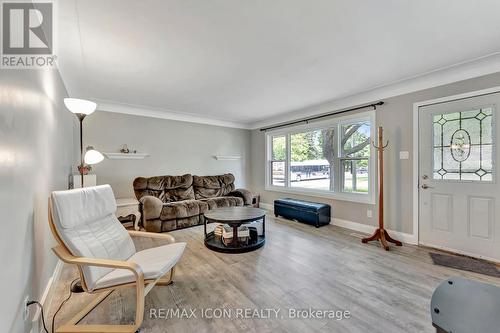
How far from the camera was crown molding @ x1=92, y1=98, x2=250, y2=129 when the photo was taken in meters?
4.27

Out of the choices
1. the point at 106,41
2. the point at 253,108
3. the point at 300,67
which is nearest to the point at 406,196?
the point at 300,67

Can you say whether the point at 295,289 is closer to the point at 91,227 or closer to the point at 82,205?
the point at 91,227

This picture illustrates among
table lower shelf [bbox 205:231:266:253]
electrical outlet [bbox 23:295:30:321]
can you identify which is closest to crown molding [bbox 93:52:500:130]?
table lower shelf [bbox 205:231:266:253]

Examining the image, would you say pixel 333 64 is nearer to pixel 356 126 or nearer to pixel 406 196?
pixel 356 126

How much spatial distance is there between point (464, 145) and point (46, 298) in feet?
15.8

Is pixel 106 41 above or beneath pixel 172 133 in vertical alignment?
above

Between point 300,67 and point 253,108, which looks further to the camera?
point 253,108

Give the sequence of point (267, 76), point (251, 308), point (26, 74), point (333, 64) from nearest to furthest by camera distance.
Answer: point (26, 74), point (251, 308), point (333, 64), point (267, 76)

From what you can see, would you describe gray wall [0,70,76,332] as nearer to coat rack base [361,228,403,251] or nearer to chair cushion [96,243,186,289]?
chair cushion [96,243,186,289]

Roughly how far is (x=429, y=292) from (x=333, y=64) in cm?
259

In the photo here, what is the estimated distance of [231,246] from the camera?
10.1 feet

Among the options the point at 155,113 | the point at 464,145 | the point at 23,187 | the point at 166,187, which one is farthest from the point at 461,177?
the point at 155,113

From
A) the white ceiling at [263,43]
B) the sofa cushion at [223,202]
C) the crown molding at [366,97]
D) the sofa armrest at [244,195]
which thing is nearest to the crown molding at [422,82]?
the crown molding at [366,97]

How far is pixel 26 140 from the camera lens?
1.50m
